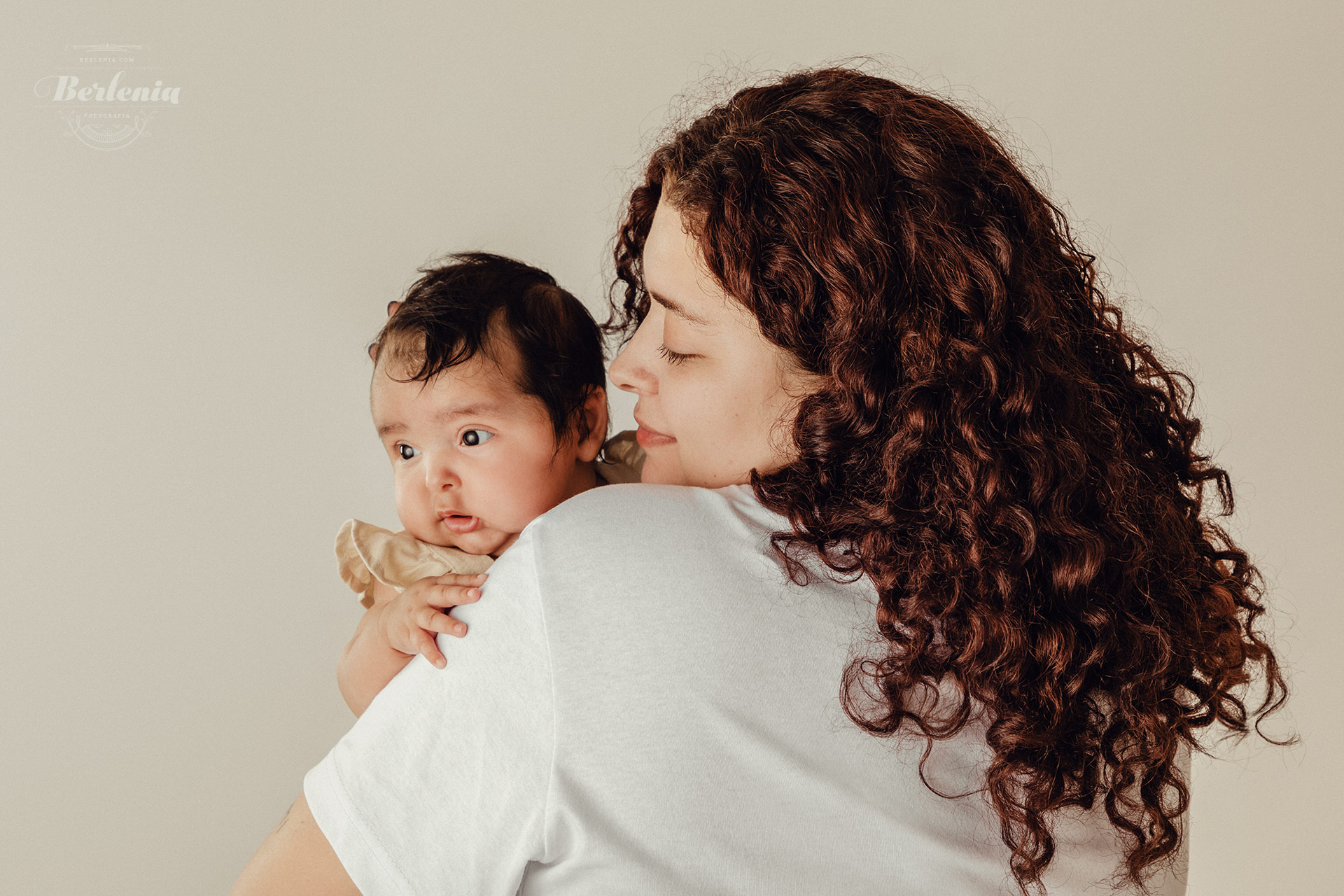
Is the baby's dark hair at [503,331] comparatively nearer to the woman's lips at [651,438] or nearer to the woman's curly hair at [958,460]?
the woman's lips at [651,438]

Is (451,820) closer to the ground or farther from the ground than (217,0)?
closer to the ground

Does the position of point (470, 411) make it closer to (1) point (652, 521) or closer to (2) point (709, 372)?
(2) point (709, 372)

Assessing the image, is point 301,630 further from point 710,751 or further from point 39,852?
point 710,751

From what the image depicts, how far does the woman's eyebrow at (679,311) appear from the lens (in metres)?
1.05

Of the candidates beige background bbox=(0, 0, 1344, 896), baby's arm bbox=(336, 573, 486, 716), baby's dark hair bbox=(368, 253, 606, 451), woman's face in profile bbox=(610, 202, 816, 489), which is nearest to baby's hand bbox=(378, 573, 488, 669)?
baby's arm bbox=(336, 573, 486, 716)

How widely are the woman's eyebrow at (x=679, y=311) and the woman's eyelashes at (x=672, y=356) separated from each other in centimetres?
4

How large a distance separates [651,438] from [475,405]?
322 millimetres

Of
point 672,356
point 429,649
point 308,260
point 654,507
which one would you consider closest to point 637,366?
point 672,356

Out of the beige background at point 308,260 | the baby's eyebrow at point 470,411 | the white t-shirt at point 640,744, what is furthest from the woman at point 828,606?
the beige background at point 308,260

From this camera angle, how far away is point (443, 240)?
74.2 inches

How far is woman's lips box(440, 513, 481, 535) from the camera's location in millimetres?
1472

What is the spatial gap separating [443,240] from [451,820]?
1.26 metres

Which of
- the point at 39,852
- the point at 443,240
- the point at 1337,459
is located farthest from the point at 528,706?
the point at 1337,459

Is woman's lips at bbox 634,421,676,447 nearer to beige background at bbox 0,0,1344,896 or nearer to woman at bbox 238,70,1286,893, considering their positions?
woman at bbox 238,70,1286,893
